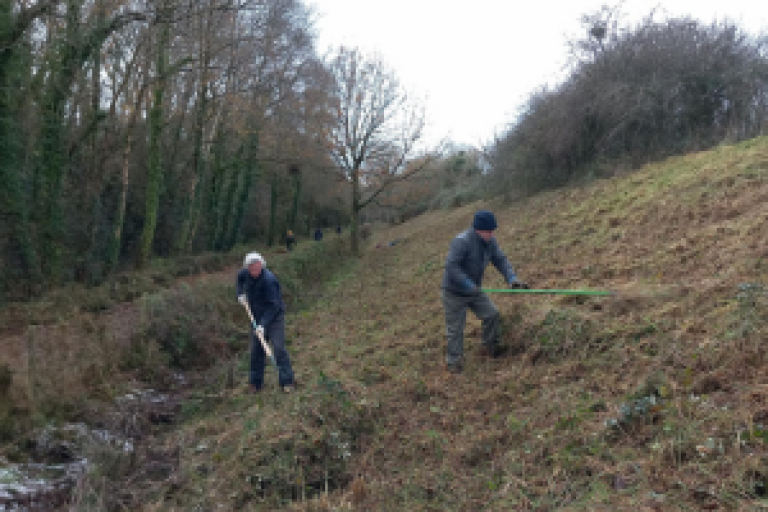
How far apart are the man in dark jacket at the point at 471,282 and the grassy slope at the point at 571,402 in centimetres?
25

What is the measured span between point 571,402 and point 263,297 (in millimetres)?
3833

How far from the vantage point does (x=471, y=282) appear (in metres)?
5.22

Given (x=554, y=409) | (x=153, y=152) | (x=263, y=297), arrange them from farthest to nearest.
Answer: (x=153, y=152), (x=263, y=297), (x=554, y=409)

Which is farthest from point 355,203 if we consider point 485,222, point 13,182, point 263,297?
point 485,222

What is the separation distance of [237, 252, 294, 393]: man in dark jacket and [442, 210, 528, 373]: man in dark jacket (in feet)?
6.68

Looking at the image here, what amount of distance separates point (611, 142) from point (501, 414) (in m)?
12.4

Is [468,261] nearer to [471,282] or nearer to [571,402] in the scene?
[471,282]

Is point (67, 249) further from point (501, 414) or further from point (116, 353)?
point (501, 414)

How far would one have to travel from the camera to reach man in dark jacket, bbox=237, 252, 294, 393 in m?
5.82

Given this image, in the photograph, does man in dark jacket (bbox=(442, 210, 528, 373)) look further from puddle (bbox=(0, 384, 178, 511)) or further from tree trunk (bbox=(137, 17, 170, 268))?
tree trunk (bbox=(137, 17, 170, 268))

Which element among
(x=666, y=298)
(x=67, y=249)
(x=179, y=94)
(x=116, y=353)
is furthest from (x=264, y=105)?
(x=666, y=298)

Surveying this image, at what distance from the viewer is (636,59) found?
1342cm

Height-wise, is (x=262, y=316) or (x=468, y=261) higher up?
(x=468, y=261)

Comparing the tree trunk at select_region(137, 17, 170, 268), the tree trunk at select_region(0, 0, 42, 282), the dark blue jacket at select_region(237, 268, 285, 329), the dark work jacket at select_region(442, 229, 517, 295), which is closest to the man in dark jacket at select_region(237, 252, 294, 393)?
the dark blue jacket at select_region(237, 268, 285, 329)
